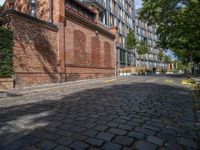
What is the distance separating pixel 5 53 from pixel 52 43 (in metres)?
4.75

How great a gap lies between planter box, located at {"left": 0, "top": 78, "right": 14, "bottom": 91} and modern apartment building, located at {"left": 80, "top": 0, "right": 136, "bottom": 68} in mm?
21547

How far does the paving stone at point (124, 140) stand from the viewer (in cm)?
314

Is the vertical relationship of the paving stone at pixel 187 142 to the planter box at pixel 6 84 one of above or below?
below

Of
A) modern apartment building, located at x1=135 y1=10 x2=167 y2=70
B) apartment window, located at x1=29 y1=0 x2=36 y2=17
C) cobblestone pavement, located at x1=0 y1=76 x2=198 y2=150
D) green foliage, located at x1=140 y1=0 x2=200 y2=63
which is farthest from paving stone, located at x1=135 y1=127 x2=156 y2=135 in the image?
modern apartment building, located at x1=135 y1=10 x2=167 y2=70

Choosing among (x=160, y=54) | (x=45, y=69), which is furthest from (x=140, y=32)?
(x=45, y=69)

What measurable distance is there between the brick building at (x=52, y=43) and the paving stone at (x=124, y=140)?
11.3 metres

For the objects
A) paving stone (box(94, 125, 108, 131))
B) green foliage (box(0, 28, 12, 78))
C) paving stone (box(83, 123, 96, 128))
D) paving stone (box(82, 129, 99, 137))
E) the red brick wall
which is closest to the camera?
paving stone (box(82, 129, 99, 137))

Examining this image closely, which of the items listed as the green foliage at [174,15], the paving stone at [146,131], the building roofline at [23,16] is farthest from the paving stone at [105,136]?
the green foliage at [174,15]

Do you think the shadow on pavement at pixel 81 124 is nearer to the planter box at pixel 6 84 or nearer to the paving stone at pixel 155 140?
the paving stone at pixel 155 140

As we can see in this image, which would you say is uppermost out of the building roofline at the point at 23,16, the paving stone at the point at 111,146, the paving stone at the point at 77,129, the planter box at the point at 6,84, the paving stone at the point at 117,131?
the building roofline at the point at 23,16

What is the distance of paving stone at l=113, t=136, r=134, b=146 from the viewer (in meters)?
3.14

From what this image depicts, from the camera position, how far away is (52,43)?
16.8 m

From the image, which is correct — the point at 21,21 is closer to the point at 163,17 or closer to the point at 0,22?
the point at 0,22

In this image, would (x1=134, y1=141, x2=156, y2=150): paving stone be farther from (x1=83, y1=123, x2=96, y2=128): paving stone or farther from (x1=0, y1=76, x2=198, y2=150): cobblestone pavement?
(x1=83, y1=123, x2=96, y2=128): paving stone
